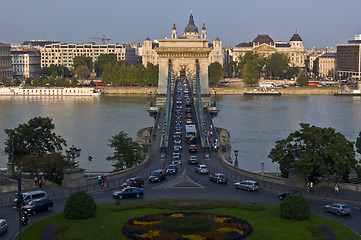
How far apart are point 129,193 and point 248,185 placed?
6.35m

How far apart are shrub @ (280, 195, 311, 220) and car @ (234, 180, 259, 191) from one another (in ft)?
20.6

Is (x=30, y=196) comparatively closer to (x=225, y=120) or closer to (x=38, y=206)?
(x=38, y=206)

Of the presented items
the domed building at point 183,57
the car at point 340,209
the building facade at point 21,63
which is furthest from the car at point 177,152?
the building facade at point 21,63

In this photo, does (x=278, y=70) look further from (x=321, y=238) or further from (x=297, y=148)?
(x=321, y=238)

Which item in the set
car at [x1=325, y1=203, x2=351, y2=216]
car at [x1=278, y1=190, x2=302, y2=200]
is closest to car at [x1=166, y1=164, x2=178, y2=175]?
car at [x1=278, y1=190, x2=302, y2=200]

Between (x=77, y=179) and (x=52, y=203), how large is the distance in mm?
5232

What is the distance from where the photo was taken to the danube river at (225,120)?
55469 millimetres

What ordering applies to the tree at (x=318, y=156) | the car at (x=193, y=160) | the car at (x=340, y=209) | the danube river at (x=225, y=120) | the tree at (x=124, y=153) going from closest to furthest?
the car at (x=340, y=209), the tree at (x=318, y=156), the car at (x=193, y=160), the tree at (x=124, y=153), the danube river at (x=225, y=120)

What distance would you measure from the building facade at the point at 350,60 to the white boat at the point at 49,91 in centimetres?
7785

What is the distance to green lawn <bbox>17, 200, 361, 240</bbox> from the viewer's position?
70.0ft

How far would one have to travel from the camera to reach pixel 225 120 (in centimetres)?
8038

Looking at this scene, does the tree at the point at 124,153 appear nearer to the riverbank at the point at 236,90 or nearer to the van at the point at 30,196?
the van at the point at 30,196

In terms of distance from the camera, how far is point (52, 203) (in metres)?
25.5

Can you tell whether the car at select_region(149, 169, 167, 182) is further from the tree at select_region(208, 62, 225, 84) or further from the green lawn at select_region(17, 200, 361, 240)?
the tree at select_region(208, 62, 225, 84)
